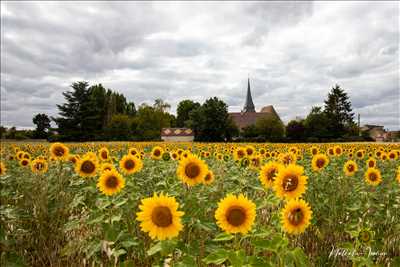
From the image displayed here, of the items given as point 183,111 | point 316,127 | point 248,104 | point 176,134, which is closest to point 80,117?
point 176,134

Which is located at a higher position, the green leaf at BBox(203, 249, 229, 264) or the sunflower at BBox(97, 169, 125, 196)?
the sunflower at BBox(97, 169, 125, 196)

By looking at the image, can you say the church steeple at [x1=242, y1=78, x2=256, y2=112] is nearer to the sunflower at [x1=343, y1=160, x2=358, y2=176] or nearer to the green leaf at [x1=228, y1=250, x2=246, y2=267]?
the sunflower at [x1=343, y1=160, x2=358, y2=176]

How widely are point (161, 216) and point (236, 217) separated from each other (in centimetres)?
49

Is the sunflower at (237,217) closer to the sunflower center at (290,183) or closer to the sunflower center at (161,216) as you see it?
the sunflower center at (161,216)

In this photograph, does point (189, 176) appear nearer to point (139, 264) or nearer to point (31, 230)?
point (139, 264)

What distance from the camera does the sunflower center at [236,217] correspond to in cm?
243

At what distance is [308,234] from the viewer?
4.28 m

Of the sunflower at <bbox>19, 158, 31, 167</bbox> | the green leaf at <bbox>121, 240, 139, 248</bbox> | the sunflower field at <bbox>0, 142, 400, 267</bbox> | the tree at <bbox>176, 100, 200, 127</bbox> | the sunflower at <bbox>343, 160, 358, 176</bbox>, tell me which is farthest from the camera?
the tree at <bbox>176, 100, 200, 127</bbox>

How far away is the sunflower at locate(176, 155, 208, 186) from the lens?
3.50 m

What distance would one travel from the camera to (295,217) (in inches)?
95.2

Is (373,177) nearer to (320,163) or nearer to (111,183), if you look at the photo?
(320,163)

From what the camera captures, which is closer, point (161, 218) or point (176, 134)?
point (161, 218)

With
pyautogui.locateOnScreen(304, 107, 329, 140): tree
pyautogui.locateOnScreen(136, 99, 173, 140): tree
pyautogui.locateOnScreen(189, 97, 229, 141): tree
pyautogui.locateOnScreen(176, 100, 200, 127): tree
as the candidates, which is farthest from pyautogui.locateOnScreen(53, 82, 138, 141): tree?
pyautogui.locateOnScreen(176, 100, 200, 127): tree

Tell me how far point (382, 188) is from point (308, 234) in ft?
4.94
